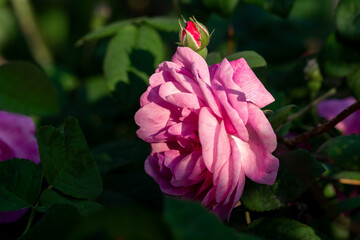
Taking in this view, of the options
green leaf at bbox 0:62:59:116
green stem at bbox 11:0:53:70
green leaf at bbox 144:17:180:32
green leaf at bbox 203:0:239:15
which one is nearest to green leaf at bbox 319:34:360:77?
green leaf at bbox 203:0:239:15

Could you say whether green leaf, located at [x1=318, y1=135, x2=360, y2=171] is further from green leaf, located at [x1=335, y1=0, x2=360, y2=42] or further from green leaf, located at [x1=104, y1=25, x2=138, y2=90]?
green leaf, located at [x1=104, y1=25, x2=138, y2=90]

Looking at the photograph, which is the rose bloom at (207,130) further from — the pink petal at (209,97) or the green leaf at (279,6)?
the green leaf at (279,6)

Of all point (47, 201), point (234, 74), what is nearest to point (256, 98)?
point (234, 74)

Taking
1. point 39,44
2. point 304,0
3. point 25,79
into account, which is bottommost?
point 39,44

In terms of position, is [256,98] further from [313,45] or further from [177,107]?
[313,45]

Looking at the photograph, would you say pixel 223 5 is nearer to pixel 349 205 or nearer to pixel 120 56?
pixel 120 56

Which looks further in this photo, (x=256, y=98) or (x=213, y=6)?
(x=213, y=6)
